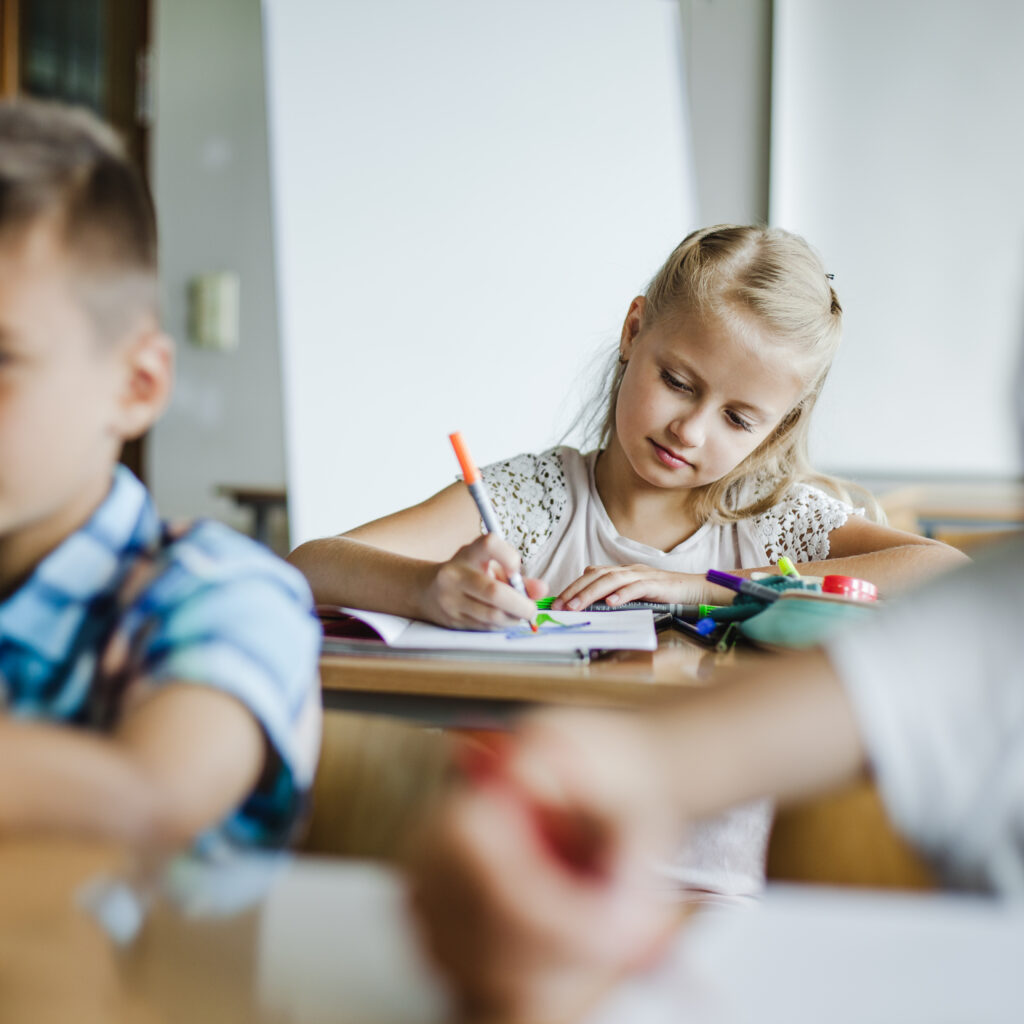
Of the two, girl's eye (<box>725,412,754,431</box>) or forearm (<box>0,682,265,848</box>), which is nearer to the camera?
forearm (<box>0,682,265,848</box>)

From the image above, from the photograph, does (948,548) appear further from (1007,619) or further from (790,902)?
(790,902)

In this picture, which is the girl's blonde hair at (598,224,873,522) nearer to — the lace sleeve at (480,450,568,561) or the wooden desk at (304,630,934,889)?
the lace sleeve at (480,450,568,561)

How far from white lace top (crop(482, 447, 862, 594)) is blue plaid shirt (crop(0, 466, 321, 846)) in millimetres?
834

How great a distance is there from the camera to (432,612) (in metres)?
1.11

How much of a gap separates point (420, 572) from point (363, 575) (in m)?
0.08

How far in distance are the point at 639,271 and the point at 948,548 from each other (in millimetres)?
1472

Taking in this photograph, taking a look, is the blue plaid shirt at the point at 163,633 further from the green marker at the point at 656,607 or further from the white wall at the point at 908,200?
the white wall at the point at 908,200

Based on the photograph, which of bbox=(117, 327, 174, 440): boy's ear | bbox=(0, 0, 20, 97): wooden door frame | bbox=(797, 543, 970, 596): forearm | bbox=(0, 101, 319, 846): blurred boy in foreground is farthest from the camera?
bbox=(0, 0, 20, 97): wooden door frame

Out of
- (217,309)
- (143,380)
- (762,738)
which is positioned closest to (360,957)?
(762,738)

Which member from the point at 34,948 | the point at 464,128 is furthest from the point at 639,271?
the point at 34,948

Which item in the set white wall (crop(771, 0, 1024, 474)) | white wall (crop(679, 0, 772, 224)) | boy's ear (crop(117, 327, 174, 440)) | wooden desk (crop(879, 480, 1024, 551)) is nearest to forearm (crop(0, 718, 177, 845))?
boy's ear (crop(117, 327, 174, 440))

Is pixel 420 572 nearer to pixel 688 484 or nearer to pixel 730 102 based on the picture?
pixel 688 484

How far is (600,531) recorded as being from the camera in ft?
4.98

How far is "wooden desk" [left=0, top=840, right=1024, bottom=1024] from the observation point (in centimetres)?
31
